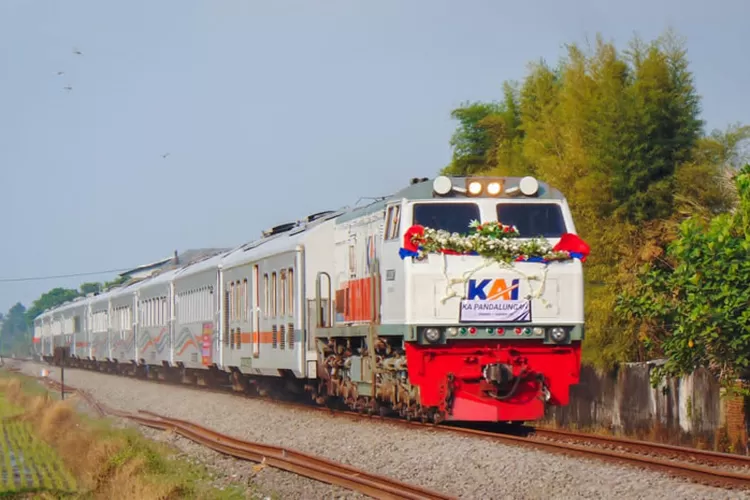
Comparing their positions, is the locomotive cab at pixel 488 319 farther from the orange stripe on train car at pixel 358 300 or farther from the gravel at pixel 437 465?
the orange stripe on train car at pixel 358 300

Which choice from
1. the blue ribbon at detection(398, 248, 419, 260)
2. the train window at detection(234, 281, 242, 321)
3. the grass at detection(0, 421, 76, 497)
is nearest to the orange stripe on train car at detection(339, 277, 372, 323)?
the blue ribbon at detection(398, 248, 419, 260)

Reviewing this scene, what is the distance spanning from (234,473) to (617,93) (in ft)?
34.1

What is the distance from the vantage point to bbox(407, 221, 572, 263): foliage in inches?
528

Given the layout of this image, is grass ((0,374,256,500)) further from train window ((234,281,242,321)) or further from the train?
train window ((234,281,242,321))

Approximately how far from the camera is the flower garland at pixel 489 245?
13.4 meters

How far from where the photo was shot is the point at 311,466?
11578mm

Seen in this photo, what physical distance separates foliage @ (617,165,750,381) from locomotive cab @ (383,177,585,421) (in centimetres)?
133

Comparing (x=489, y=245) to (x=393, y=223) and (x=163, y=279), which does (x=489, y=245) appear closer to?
(x=393, y=223)

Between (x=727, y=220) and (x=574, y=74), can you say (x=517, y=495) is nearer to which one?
(x=727, y=220)

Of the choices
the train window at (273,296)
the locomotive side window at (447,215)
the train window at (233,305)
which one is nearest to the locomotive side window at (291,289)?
the train window at (273,296)

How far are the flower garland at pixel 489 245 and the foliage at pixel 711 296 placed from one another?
1405 mm

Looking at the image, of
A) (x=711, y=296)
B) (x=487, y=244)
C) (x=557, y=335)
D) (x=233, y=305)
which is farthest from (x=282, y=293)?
(x=711, y=296)

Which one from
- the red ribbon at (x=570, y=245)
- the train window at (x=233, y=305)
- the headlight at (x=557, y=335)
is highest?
the red ribbon at (x=570, y=245)

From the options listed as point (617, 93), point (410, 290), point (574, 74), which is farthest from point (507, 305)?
point (574, 74)
